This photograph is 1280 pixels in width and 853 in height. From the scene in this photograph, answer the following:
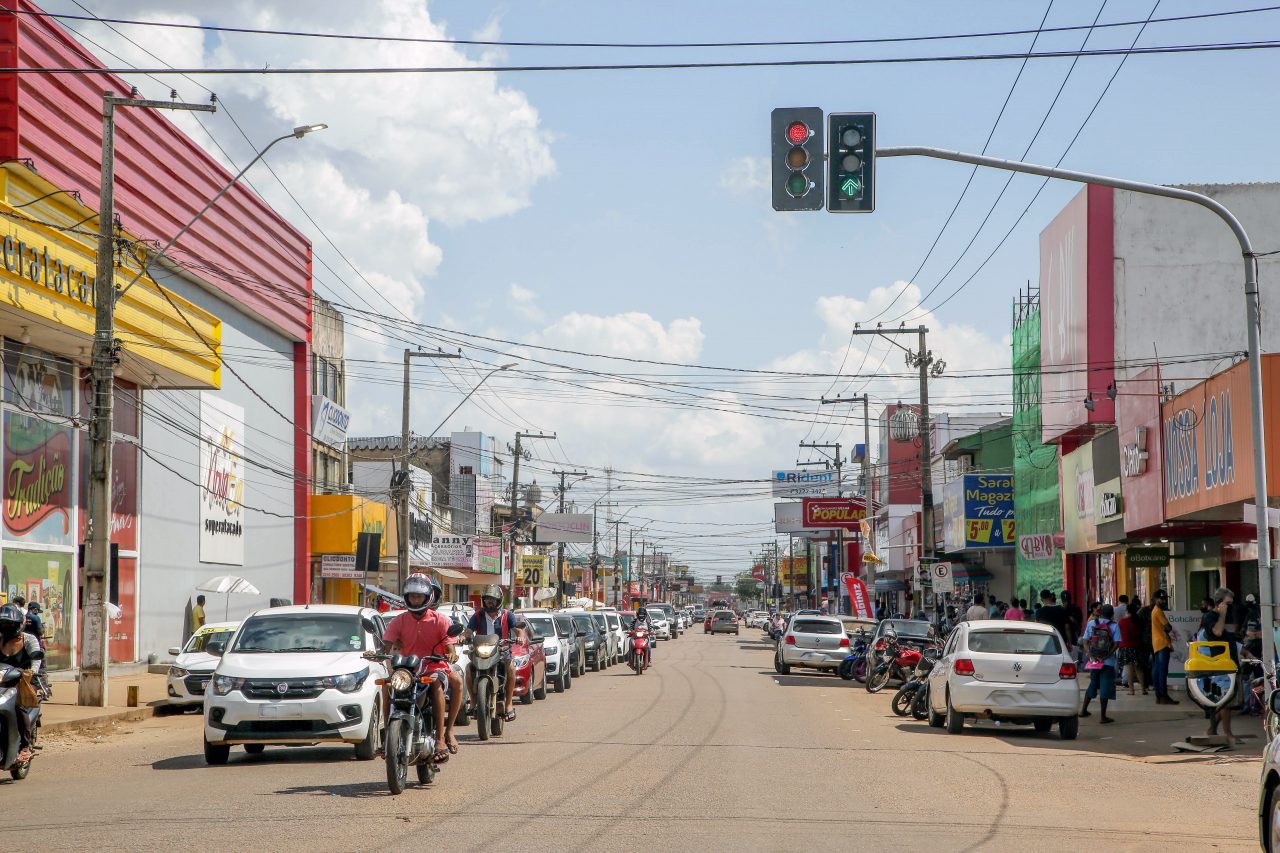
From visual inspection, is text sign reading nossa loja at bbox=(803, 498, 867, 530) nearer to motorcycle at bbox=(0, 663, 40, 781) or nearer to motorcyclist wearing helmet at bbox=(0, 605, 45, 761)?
motorcyclist wearing helmet at bbox=(0, 605, 45, 761)

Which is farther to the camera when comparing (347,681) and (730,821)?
(347,681)

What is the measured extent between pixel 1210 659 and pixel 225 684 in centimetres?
1084

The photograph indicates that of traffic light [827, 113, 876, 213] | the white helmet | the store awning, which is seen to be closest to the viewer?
the white helmet

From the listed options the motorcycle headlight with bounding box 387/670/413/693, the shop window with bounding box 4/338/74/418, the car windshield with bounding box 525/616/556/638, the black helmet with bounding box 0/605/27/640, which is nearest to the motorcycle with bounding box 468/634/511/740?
the motorcycle headlight with bounding box 387/670/413/693

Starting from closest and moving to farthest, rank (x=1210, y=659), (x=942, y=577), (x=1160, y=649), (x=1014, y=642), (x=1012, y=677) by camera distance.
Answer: (x=1210, y=659) → (x=1012, y=677) → (x=1014, y=642) → (x=1160, y=649) → (x=942, y=577)

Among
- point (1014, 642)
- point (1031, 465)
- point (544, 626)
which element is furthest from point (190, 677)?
point (1031, 465)

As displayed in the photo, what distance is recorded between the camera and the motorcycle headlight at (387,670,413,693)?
12.6m

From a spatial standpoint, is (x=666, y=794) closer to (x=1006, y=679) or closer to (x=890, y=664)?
(x=1006, y=679)

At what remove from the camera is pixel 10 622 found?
556 inches

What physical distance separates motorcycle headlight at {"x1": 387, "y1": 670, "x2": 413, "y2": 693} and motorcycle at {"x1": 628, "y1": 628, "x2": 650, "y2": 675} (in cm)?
2527

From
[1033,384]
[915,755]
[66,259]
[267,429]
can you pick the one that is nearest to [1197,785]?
[915,755]

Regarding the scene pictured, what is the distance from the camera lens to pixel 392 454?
270ft

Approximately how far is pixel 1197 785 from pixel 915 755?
10.8 feet

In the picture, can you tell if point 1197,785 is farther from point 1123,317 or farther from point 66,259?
point 1123,317
